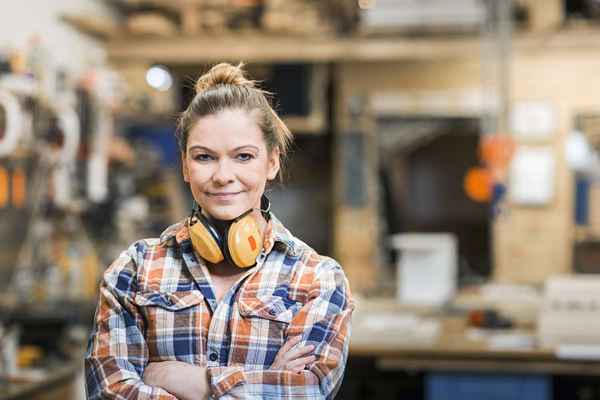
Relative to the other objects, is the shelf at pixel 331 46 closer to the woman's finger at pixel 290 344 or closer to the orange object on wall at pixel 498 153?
the orange object on wall at pixel 498 153

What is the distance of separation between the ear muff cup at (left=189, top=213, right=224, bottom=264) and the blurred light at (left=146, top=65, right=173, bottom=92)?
6536 mm

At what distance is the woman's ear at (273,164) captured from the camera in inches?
64.1

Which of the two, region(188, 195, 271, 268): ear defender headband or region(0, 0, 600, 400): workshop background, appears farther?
region(0, 0, 600, 400): workshop background

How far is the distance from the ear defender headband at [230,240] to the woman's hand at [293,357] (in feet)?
0.51

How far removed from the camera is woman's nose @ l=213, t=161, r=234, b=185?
153 centimetres

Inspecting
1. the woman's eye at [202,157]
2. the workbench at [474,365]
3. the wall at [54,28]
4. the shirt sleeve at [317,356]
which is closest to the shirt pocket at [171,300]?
the shirt sleeve at [317,356]

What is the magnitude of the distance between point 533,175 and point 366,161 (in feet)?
4.87

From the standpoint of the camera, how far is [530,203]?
8.05 meters

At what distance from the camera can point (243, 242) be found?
154 cm

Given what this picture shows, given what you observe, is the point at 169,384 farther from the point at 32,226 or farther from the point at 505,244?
the point at 505,244

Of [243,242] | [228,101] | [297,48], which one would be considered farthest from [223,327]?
[297,48]

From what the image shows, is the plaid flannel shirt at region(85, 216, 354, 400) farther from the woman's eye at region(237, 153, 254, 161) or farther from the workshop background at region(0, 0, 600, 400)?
the workshop background at region(0, 0, 600, 400)

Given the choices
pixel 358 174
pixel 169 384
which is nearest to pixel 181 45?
pixel 358 174

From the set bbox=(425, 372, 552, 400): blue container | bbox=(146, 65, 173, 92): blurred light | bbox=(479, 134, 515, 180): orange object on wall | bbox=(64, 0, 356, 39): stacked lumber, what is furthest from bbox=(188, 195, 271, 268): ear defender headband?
bbox=(146, 65, 173, 92): blurred light
